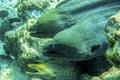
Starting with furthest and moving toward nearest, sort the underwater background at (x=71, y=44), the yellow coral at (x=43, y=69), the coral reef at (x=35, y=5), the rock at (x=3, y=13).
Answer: the rock at (x=3, y=13), the coral reef at (x=35, y=5), the yellow coral at (x=43, y=69), the underwater background at (x=71, y=44)

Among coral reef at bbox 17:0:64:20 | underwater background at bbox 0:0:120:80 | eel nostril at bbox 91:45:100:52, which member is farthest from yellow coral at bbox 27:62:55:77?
coral reef at bbox 17:0:64:20

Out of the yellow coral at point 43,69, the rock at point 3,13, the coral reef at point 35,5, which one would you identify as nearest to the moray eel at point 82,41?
the yellow coral at point 43,69

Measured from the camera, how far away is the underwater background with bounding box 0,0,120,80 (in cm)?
275

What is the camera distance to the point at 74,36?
2793 mm

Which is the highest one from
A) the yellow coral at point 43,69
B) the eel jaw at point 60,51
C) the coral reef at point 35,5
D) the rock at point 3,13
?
the coral reef at point 35,5

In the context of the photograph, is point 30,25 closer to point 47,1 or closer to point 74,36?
point 47,1

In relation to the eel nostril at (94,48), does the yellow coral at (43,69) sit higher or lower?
lower

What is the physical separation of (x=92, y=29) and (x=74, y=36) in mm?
227

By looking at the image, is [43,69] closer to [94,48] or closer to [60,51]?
[60,51]

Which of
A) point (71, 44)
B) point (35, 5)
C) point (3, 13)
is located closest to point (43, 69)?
point (71, 44)

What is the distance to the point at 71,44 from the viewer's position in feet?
8.99

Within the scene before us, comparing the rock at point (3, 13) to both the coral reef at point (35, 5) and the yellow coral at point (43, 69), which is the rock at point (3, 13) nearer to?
the coral reef at point (35, 5)

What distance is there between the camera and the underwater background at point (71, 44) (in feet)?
9.02

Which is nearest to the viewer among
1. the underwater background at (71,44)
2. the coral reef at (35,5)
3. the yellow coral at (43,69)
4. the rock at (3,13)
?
the underwater background at (71,44)
